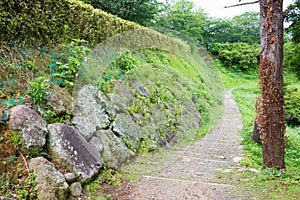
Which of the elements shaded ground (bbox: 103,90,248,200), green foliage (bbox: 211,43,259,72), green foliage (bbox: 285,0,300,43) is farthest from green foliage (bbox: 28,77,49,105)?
green foliage (bbox: 211,43,259,72)

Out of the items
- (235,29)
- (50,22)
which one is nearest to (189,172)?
(50,22)

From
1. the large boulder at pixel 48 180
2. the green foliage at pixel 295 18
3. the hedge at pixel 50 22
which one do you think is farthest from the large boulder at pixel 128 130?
the green foliage at pixel 295 18

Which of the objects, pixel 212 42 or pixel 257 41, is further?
pixel 257 41

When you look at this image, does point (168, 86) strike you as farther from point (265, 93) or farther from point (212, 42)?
point (212, 42)

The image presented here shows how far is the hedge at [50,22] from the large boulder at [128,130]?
1.83 meters

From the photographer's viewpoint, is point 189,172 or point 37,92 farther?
point 189,172

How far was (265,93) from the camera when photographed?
11.6 ft

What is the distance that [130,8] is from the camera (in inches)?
356

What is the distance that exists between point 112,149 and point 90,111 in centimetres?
65

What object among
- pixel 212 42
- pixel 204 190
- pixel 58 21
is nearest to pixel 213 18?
pixel 212 42

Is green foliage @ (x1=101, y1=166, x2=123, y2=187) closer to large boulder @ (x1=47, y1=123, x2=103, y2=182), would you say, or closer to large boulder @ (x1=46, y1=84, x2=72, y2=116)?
large boulder @ (x1=47, y1=123, x2=103, y2=182)

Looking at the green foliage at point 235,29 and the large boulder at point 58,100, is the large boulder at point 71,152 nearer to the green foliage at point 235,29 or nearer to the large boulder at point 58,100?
the large boulder at point 58,100

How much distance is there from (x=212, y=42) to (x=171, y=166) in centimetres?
1815

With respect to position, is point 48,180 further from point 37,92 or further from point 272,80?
point 272,80
